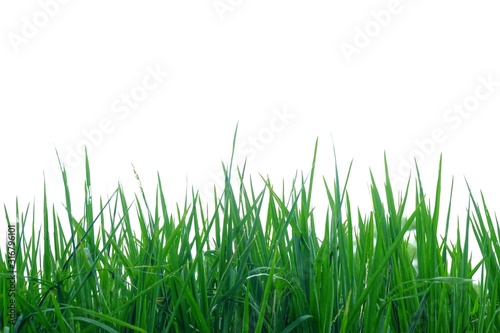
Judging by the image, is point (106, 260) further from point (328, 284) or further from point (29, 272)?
point (328, 284)

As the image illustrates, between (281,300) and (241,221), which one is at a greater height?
(241,221)

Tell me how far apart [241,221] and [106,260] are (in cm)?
26

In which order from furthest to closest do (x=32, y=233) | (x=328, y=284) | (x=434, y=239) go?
(x=32, y=233)
(x=434, y=239)
(x=328, y=284)

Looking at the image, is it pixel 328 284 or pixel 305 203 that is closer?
pixel 328 284

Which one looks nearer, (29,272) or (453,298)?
(453,298)

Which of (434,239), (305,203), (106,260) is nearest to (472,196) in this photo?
(434,239)

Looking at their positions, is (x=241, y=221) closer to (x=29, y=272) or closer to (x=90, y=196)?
(x=90, y=196)

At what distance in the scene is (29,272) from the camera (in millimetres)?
1111

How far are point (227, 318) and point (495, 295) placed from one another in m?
0.47

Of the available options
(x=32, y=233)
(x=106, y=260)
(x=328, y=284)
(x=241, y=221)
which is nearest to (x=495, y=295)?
(x=328, y=284)

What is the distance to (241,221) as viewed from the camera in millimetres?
912

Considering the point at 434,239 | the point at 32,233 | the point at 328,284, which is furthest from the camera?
the point at 32,233

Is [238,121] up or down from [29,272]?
up

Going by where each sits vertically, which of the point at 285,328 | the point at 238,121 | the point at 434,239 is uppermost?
the point at 238,121
